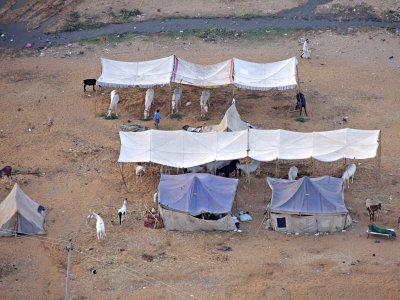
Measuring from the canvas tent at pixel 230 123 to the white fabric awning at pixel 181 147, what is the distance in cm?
110

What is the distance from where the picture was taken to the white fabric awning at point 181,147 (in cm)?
3216

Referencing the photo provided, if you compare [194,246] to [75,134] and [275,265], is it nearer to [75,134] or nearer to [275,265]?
[275,265]

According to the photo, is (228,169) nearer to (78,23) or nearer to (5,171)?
(5,171)

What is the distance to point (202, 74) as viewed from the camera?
38281mm

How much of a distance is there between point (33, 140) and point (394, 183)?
50.6 feet

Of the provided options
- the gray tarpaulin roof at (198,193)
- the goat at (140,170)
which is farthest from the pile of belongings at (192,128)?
the gray tarpaulin roof at (198,193)

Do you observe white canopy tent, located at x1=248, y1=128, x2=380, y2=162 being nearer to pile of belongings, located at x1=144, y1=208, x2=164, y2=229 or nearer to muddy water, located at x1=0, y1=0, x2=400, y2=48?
pile of belongings, located at x1=144, y1=208, x2=164, y2=229

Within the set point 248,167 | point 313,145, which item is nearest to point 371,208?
point 313,145

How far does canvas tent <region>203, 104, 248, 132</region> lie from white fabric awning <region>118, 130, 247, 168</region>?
1100mm

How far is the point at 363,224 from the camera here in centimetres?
3017

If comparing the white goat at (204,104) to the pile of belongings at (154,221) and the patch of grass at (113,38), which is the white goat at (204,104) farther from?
the patch of grass at (113,38)

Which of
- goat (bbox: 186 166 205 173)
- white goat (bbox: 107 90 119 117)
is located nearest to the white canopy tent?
goat (bbox: 186 166 205 173)

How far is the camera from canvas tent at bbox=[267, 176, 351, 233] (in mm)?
29516

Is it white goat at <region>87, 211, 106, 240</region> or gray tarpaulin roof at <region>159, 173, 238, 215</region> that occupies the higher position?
gray tarpaulin roof at <region>159, 173, 238, 215</region>
